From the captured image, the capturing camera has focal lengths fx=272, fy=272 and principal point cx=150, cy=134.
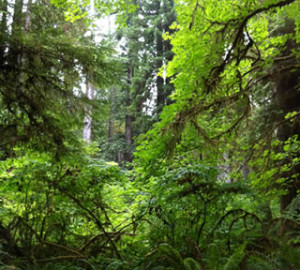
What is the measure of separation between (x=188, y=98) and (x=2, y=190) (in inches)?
154

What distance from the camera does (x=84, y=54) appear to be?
16.9ft

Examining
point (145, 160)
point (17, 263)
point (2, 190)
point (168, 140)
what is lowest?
point (17, 263)

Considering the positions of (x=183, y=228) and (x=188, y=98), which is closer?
(x=183, y=228)

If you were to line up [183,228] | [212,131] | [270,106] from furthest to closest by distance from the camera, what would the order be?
[270,106], [212,131], [183,228]

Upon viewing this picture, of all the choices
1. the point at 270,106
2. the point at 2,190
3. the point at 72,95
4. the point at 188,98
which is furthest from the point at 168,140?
the point at 270,106

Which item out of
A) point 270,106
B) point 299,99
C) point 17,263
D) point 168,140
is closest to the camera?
point 17,263

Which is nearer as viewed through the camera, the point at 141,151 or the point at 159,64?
the point at 141,151

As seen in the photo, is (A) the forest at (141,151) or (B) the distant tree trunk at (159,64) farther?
(B) the distant tree trunk at (159,64)

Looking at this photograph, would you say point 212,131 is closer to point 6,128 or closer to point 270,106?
point 270,106

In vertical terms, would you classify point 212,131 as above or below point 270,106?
below

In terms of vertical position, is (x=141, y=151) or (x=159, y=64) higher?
(x=159, y=64)

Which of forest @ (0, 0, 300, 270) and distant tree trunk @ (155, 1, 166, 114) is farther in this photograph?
distant tree trunk @ (155, 1, 166, 114)

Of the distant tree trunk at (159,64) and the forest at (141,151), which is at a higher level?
the distant tree trunk at (159,64)

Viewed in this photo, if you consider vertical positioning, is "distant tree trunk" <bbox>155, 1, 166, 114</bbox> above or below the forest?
above
